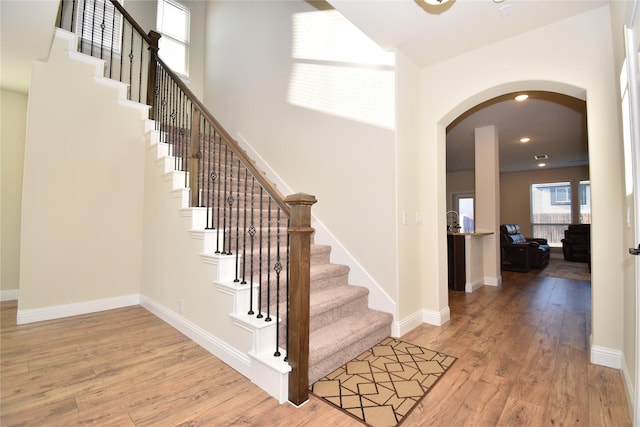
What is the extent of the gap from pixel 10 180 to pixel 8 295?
1.52 meters

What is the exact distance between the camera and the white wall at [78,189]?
3.17m

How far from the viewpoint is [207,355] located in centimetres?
241

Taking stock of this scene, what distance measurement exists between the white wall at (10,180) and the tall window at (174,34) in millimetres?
2611

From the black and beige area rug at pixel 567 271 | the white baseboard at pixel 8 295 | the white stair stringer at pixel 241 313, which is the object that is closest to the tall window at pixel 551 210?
the black and beige area rug at pixel 567 271

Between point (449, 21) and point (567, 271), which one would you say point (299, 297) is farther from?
point (567, 271)

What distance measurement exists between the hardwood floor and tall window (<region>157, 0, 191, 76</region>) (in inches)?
196

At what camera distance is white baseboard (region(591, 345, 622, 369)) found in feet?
7.15

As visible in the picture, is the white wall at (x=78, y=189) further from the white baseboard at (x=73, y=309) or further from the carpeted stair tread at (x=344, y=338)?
the carpeted stair tread at (x=344, y=338)

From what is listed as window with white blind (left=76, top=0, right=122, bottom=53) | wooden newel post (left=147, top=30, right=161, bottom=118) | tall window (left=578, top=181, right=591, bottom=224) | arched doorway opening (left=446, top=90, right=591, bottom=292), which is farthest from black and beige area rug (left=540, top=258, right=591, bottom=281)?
window with white blind (left=76, top=0, right=122, bottom=53)

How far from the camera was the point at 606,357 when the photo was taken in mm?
2219

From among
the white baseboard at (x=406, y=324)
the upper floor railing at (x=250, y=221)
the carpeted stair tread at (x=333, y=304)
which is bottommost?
the white baseboard at (x=406, y=324)

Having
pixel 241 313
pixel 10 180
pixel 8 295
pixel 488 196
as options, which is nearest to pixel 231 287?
pixel 241 313

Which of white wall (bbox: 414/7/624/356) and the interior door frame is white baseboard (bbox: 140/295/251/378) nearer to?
white wall (bbox: 414/7/624/356)

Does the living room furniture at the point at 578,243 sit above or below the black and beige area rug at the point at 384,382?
above
